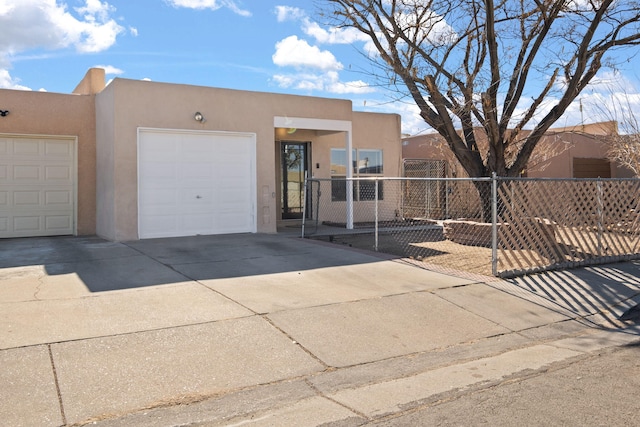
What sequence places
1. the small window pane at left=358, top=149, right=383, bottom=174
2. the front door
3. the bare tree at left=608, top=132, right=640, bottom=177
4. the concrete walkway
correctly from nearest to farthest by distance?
the concrete walkway < the front door < the bare tree at left=608, top=132, right=640, bottom=177 < the small window pane at left=358, top=149, right=383, bottom=174

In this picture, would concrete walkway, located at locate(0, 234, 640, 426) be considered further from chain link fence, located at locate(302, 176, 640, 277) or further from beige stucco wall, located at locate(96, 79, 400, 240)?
beige stucco wall, located at locate(96, 79, 400, 240)

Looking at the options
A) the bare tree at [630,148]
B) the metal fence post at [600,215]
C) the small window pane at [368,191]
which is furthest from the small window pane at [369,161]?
the metal fence post at [600,215]

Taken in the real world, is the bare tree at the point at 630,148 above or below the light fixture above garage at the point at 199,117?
below

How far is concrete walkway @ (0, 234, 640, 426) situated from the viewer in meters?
4.26

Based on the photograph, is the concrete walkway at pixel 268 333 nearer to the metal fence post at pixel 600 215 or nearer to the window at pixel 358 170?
the metal fence post at pixel 600 215

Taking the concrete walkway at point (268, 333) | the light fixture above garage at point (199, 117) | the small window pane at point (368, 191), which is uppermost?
the light fixture above garage at point (199, 117)

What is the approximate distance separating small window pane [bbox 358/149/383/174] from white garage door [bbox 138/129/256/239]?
4.87 m

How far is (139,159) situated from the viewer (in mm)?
11875

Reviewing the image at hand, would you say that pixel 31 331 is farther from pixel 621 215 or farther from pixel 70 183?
pixel 621 215

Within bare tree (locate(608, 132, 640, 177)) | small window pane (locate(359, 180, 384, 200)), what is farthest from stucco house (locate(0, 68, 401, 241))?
bare tree (locate(608, 132, 640, 177))

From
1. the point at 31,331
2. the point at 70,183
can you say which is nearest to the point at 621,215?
the point at 31,331

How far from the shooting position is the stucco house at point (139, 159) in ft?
38.7

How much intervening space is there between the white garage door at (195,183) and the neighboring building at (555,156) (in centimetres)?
751

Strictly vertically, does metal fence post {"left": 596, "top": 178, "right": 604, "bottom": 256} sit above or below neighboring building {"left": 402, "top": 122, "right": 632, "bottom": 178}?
below
